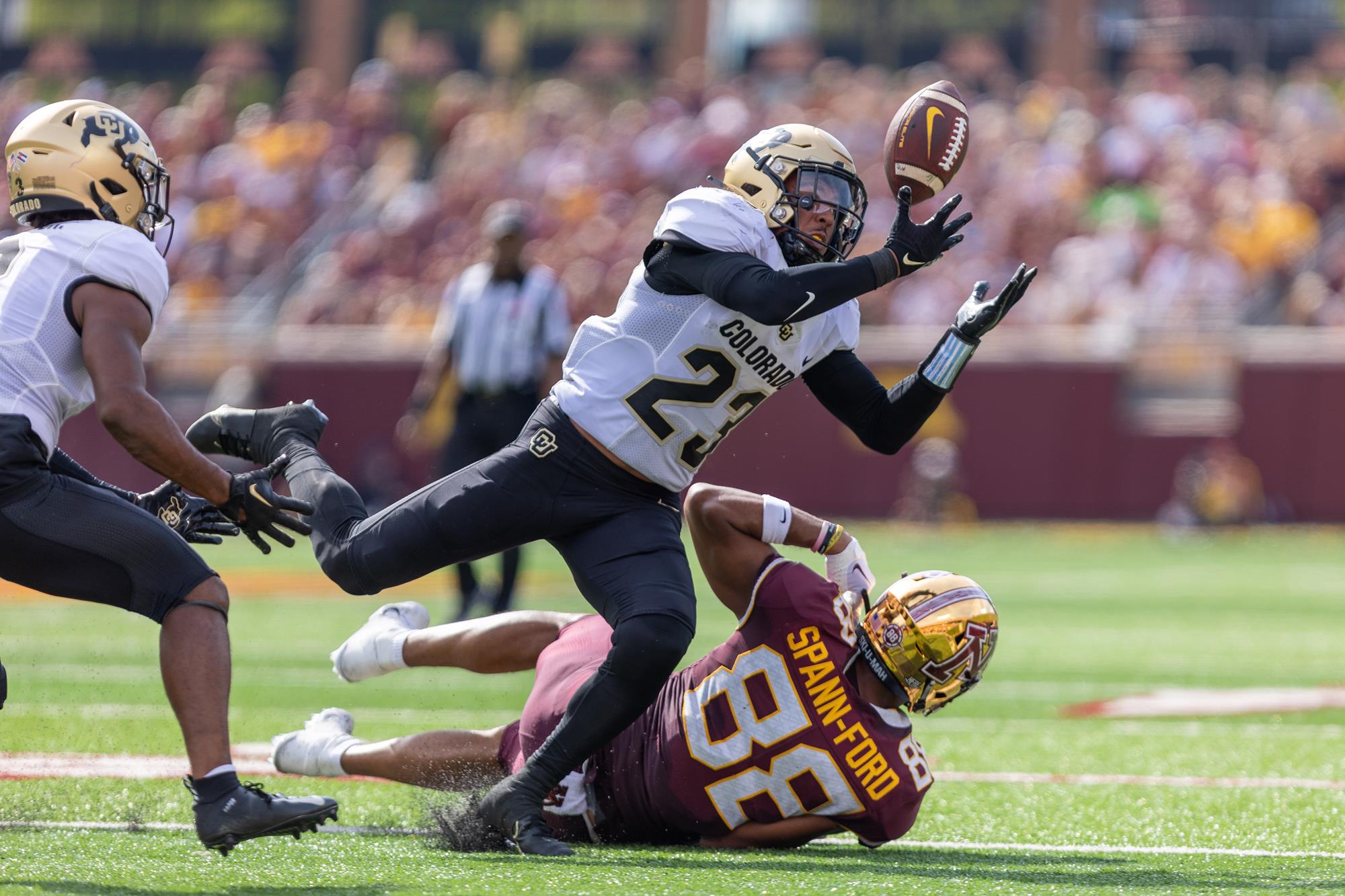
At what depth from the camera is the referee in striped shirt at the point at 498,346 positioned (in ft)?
26.5

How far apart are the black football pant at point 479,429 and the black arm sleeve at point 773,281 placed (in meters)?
4.06

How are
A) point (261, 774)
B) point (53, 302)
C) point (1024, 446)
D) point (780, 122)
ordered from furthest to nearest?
1. point (780, 122)
2. point (1024, 446)
3. point (261, 774)
4. point (53, 302)

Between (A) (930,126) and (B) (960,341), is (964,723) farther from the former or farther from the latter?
(A) (930,126)

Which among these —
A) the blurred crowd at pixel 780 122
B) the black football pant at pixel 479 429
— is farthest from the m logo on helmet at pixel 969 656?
the blurred crowd at pixel 780 122

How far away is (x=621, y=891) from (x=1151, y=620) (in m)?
6.69

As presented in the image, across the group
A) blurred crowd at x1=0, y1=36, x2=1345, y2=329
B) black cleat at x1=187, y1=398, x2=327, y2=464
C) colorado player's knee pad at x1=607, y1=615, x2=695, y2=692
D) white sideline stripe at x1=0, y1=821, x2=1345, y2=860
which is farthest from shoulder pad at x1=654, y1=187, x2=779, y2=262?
blurred crowd at x1=0, y1=36, x2=1345, y2=329

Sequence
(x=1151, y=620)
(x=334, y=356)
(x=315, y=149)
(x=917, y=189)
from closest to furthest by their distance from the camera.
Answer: (x=917, y=189) → (x=1151, y=620) → (x=334, y=356) → (x=315, y=149)

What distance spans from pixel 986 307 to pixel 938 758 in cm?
178

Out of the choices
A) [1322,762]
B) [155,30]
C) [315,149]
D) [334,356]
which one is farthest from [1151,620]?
[155,30]

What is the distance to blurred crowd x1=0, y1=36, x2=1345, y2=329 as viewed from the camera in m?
15.7

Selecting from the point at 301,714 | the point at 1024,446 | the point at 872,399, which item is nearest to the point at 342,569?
the point at 872,399

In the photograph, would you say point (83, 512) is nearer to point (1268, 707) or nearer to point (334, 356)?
point (1268, 707)

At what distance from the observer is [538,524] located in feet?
13.5

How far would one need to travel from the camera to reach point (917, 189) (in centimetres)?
439
